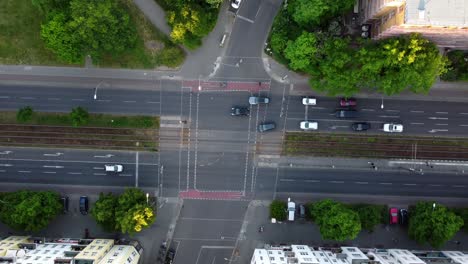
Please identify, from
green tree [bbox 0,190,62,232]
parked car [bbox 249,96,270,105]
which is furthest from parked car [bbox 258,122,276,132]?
green tree [bbox 0,190,62,232]

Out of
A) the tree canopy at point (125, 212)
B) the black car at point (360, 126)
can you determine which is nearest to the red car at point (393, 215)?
the black car at point (360, 126)

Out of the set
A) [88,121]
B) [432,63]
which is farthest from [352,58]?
[88,121]

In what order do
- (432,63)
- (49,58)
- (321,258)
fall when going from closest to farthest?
1. (432,63)
2. (321,258)
3. (49,58)

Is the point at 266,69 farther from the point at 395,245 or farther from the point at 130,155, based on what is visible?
the point at 395,245

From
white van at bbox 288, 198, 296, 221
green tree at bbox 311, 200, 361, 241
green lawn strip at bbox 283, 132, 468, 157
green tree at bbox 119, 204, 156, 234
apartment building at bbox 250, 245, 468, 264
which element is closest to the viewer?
apartment building at bbox 250, 245, 468, 264

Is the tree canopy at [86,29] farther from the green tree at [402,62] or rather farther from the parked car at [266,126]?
the green tree at [402,62]

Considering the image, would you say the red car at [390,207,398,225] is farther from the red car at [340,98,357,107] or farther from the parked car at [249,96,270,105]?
the parked car at [249,96,270,105]
